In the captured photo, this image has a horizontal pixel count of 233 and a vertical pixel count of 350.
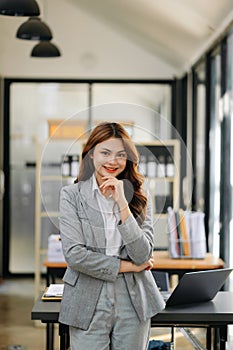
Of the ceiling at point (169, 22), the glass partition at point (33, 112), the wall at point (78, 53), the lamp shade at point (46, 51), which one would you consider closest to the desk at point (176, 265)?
the ceiling at point (169, 22)

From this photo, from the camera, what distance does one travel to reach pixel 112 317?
300cm

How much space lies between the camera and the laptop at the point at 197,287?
345cm

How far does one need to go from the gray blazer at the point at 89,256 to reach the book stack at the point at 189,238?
262cm

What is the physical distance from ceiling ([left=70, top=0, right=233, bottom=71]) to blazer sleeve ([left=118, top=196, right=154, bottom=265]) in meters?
→ 2.83

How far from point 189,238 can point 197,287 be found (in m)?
2.25

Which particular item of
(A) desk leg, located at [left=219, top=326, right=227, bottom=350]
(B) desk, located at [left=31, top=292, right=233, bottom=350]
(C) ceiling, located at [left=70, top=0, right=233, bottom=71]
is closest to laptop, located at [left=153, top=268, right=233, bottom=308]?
(B) desk, located at [left=31, top=292, right=233, bottom=350]

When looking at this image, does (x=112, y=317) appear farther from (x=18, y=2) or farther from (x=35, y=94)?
(x=35, y=94)

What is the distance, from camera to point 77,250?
302cm

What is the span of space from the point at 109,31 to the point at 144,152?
607 cm

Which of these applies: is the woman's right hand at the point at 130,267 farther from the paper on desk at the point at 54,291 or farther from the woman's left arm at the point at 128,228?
the paper on desk at the point at 54,291

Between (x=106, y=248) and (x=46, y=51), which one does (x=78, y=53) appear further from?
(x=106, y=248)

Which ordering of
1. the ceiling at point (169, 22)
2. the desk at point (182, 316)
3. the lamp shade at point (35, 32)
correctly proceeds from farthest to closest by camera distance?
the lamp shade at point (35, 32) → the ceiling at point (169, 22) → the desk at point (182, 316)

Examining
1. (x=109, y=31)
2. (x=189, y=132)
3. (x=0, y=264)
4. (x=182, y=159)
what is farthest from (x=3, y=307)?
(x=182, y=159)

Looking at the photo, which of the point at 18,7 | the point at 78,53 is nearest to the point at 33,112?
the point at 78,53
